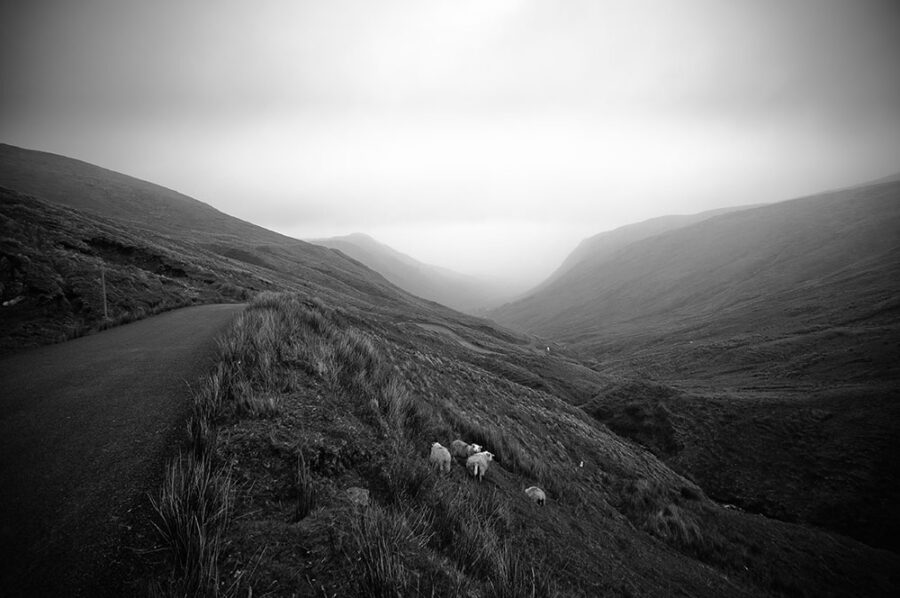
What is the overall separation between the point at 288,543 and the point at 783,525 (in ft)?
70.1

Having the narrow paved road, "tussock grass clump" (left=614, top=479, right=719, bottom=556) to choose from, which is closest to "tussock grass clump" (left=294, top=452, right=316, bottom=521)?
the narrow paved road

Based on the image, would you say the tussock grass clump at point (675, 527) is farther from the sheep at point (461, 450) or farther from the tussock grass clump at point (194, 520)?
the tussock grass clump at point (194, 520)

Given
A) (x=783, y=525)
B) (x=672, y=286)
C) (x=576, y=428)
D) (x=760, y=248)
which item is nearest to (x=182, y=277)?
(x=576, y=428)

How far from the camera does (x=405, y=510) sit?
442 cm

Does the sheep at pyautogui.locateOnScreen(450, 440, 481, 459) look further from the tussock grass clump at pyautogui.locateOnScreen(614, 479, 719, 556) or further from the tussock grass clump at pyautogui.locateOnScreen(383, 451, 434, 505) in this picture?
the tussock grass clump at pyautogui.locateOnScreen(614, 479, 719, 556)

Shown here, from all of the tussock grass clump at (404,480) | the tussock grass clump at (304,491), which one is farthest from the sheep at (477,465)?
the tussock grass clump at (304,491)

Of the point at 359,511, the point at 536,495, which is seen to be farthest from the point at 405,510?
the point at 536,495

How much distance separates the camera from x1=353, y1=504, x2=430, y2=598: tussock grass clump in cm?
300

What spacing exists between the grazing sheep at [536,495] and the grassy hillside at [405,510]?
0.29m

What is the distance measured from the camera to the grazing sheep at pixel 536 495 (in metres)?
8.30

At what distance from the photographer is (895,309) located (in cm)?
4291

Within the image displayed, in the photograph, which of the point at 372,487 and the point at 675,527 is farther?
the point at 675,527

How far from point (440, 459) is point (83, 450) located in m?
5.25

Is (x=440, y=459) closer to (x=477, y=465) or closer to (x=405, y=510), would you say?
(x=477, y=465)
